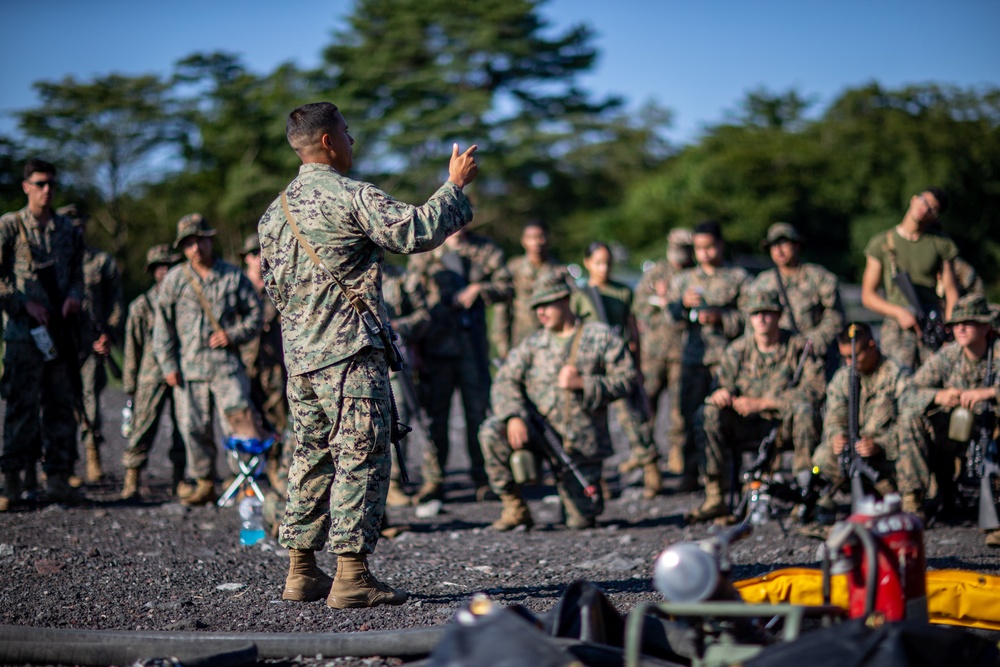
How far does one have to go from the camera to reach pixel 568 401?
7.84m

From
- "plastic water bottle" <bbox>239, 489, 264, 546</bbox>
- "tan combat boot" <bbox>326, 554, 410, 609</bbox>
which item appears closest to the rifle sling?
"tan combat boot" <bbox>326, 554, 410, 609</bbox>

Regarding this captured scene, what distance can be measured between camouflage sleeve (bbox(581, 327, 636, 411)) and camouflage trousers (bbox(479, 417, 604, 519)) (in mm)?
434

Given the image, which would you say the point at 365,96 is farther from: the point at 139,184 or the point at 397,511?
the point at 397,511

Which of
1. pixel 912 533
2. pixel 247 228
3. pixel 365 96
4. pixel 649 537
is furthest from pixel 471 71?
pixel 912 533

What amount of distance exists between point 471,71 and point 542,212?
6455mm

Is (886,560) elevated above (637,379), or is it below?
below

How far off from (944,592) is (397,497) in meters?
5.37

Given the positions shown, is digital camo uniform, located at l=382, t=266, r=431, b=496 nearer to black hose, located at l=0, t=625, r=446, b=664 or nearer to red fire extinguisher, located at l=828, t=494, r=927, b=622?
black hose, located at l=0, t=625, r=446, b=664

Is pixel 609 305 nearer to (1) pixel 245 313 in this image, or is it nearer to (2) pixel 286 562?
(1) pixel 245 313

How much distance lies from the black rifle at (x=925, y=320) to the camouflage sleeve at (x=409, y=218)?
5.13 meters

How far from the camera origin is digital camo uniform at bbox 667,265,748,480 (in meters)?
9.40

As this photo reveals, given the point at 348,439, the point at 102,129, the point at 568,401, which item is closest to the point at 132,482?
the point at 568,401

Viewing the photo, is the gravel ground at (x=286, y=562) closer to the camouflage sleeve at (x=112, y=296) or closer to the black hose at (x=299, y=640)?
the black hose at (x=299, y=640)

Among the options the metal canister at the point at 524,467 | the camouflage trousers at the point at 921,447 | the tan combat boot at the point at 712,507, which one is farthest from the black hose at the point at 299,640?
the camouflage trousers at the point at 921,447
